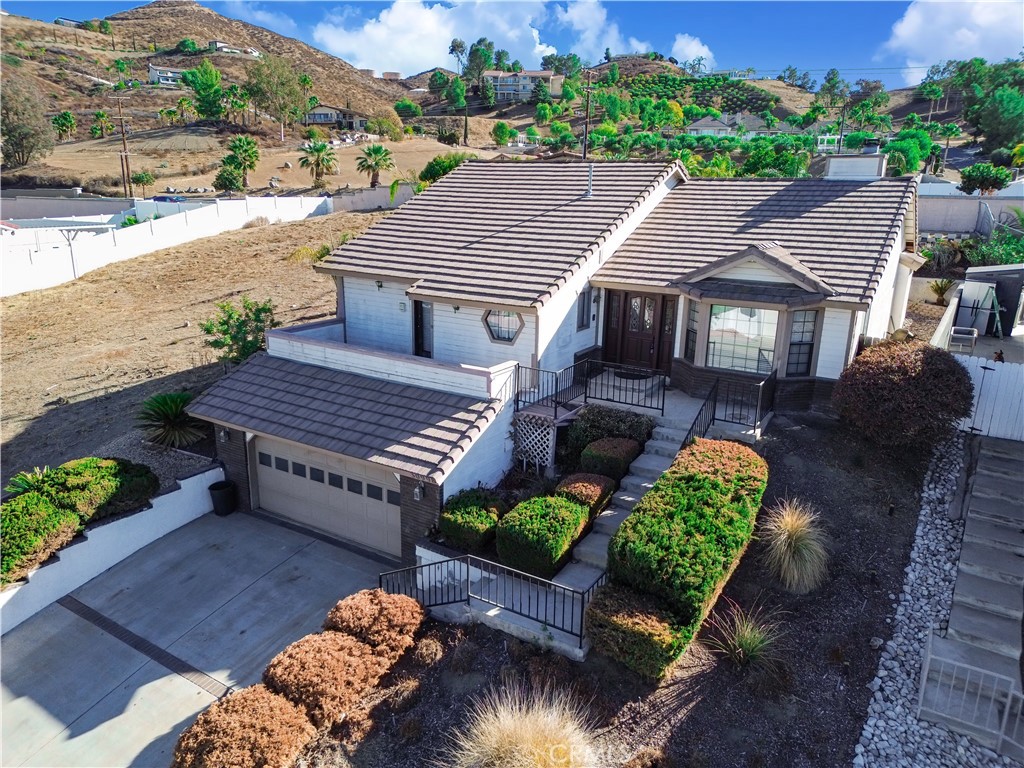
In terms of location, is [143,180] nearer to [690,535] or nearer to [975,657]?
[690,535]

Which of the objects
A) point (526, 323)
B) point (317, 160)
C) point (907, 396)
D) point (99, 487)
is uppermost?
point (317, 160)

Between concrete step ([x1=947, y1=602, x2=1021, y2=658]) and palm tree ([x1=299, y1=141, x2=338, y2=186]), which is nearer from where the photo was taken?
concrete step ([x1=947, y1=602, x2=1021, y2=658])

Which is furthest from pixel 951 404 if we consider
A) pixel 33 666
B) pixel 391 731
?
pixel 33 666

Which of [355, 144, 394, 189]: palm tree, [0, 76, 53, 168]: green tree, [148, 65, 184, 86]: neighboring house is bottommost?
[355, 144, 394, 189]: palm tree

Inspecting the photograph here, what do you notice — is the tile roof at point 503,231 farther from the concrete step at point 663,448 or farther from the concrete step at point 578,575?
the concrete step at point 578,575

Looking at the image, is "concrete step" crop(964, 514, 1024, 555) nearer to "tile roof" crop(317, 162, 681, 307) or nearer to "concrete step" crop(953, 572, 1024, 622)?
"concrete step" crop(953, 572, 1024, 622)

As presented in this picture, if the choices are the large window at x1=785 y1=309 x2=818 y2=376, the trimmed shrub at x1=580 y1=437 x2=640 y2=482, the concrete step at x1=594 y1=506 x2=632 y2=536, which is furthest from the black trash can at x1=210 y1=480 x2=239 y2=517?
the large window at x1=785 y1=309 x2=818 y2=376

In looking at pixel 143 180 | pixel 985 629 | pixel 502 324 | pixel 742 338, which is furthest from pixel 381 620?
pixel 143 180

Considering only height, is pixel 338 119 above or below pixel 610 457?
above

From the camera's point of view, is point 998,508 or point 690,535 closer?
point 690,535
